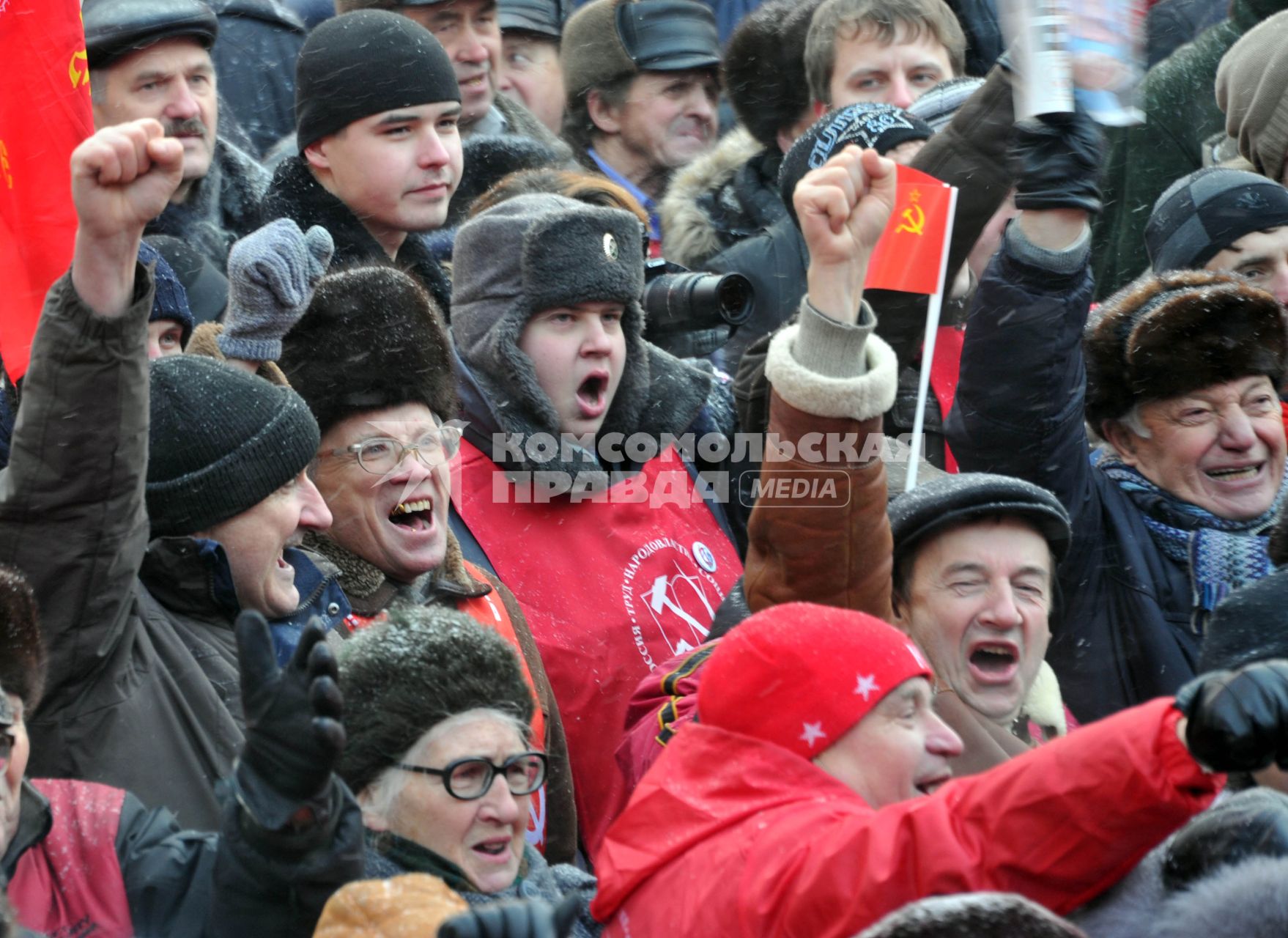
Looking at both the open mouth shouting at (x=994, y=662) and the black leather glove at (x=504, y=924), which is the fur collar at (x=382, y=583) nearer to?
the open mouth shouting at (x=994, y=662)

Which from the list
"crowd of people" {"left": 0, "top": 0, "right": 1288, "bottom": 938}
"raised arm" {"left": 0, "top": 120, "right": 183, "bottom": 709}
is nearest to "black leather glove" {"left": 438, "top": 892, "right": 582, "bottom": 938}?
"crowd of people" {"left": 0, "top": 0, "right": 1288, "bottom": 938}

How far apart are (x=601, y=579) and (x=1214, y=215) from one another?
2.00 meters

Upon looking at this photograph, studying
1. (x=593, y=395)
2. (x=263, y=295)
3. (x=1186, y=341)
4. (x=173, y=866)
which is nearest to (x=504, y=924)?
(x=173, y=866)

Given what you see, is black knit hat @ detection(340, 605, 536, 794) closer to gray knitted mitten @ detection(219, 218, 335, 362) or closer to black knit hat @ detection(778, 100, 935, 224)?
gray knitted mitten @ detection(219, 218, 335, 362)

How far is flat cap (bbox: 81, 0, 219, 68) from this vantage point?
551cm

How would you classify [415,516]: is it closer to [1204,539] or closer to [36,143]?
[36,143]

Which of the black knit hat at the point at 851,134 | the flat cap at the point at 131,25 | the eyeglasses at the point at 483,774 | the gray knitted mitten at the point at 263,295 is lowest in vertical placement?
the eyeglasses at the point at 483,774

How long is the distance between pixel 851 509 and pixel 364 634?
0.96 metres

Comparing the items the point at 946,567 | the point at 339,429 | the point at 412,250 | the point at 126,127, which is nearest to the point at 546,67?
the point at 412,250

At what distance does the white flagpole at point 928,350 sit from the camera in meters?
4.61

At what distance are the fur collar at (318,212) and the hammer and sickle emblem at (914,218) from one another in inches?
47.9

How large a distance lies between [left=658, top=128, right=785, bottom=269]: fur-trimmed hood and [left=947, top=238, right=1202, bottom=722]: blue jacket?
1.90 metres

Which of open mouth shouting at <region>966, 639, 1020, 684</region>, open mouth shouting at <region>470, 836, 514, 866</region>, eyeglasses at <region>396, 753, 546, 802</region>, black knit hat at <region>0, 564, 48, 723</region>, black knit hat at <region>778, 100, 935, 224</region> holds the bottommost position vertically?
open mouth shouting at <region>470, 836, 514, 866</region>

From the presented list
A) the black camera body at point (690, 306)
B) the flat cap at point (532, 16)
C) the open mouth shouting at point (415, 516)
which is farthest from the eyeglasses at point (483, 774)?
the flat cap at point (532, 16)
